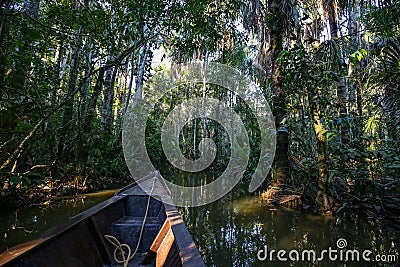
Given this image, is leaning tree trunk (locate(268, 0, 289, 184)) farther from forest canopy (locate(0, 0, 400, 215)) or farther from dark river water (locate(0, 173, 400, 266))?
dark river water (locate(0, 173, 400, 266))

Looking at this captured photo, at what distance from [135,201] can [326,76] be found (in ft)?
13.7

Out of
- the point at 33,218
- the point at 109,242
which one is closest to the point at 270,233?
the point at 109,242

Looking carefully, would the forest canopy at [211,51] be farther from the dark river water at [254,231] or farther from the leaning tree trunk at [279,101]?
the dark river water at [254,231]

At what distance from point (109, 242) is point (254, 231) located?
99.3 inches

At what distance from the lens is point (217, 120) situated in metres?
20.1

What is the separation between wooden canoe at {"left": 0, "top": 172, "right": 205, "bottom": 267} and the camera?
5.81 ft

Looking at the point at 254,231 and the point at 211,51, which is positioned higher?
the point at 211,51

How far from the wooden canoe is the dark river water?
2.24 feet

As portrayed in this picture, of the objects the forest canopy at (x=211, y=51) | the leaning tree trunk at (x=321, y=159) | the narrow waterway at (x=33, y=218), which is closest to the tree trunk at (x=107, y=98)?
the forest canopy at (x=211, y=51)

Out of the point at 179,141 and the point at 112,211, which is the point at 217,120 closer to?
the point at 179,141

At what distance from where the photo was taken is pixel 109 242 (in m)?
2.97

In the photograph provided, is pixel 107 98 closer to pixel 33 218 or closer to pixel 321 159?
pixel 33 218

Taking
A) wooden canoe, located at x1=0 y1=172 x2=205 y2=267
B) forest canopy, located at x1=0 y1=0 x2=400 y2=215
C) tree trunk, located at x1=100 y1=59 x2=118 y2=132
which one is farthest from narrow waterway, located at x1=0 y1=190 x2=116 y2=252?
tree trunk, located at x1=100 y1=59 x2=118 y2=132

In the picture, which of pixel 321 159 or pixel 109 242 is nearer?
pixel 109 242
